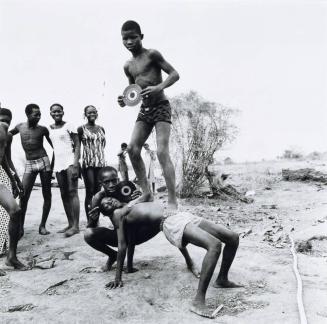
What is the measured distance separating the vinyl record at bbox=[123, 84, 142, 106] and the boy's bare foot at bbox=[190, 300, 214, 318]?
6.40 ft

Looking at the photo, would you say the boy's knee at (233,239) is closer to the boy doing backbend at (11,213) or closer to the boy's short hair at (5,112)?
the boy doing backbend at (11,213)

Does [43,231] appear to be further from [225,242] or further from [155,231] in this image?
[225,242]

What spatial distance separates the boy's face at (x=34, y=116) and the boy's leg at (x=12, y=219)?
4.76 feet

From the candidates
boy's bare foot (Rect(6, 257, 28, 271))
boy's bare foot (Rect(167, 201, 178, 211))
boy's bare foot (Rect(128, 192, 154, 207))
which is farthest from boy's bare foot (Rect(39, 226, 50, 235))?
boy's bare foot (Rect(167, 201, 178, 211))

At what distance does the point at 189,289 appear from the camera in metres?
3.91

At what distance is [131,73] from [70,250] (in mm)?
2273

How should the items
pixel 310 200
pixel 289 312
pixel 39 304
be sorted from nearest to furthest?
pixel 289 312 → pixel 39 304 → pixel 310 200

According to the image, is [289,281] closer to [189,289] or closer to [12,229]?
[189,289]

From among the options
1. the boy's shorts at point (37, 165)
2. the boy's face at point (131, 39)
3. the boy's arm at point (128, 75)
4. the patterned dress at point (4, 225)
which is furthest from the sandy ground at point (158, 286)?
the boy's face at point (131, 39)

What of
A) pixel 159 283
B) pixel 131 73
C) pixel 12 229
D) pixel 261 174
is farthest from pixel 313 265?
pixel 261 174

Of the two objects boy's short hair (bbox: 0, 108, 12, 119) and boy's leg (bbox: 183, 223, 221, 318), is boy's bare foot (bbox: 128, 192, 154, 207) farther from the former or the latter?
boy's short hair (bbox: 0, 108, 12, 119)

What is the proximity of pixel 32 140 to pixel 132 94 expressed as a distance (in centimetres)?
219

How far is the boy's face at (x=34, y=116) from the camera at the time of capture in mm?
5797

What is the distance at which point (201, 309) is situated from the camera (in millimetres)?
3416
